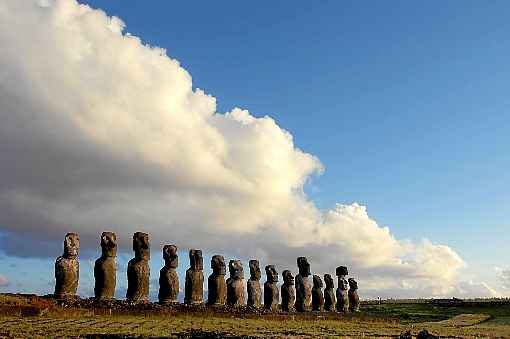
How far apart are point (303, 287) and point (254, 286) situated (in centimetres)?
587

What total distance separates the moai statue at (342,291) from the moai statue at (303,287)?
5737 millimetres

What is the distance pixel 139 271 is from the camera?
39031 mm

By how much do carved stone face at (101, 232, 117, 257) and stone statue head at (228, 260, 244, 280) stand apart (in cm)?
1099

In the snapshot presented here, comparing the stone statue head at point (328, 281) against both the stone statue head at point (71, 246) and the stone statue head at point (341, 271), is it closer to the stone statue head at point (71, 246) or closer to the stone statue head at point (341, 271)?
the stone statue head at point (341, 271)

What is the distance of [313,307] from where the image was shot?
5509cm

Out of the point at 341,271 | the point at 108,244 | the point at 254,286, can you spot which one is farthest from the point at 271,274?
the point at 108,244

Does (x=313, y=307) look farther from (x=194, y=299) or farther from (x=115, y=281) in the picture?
(x=115, y=281)

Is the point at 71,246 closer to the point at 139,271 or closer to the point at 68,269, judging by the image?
the point at 68,269

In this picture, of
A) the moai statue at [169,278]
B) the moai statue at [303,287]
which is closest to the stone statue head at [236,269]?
the moai statue at [169,278]

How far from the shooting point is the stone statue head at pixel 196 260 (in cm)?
4366

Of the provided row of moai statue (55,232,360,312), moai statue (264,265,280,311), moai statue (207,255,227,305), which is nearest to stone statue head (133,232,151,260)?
row of moai statue (55,232,360,312)

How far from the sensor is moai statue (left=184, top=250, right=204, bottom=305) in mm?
42594

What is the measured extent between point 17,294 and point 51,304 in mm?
3496

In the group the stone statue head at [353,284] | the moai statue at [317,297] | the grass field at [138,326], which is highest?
the stone statue head at [353,284]
